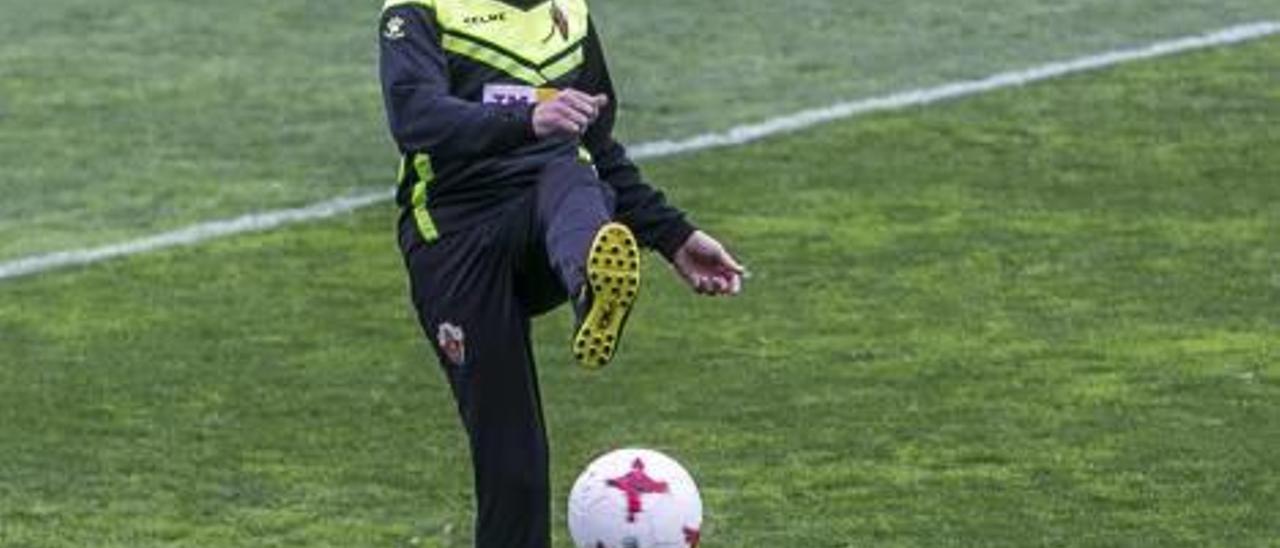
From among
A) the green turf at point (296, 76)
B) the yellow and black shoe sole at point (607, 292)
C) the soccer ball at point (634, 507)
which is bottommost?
the green turf at point (296, 76)

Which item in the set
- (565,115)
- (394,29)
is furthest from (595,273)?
(394,29)

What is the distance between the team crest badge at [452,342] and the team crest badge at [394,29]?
650 mm

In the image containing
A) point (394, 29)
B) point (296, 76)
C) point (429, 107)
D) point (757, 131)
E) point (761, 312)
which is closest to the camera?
point (429, 107)

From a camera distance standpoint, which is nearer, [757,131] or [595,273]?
Result: [595,273]

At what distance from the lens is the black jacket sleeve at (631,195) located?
8.30 m

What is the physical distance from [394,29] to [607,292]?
0.85 metres

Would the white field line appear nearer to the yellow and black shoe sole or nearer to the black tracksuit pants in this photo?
the black tracksuit pants

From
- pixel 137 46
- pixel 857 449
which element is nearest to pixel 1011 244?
pixel 857 449

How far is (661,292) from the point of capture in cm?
1278

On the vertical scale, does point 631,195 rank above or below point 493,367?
above

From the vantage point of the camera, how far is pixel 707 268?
840cm

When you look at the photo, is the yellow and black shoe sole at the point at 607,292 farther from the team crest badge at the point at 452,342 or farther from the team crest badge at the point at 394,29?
the team crest badge at the point at 394,29

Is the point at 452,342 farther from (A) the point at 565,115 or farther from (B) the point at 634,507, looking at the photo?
(A) the point at 565,115

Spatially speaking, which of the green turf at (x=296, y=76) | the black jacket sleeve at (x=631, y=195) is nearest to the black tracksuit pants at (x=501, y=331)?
the black jacket sleeve at (x=631, y=195)
